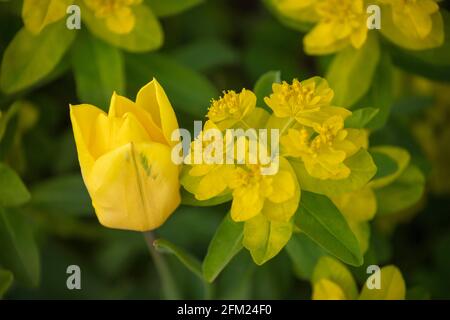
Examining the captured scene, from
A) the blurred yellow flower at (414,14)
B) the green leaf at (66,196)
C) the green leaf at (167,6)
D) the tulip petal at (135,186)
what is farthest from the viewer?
the green leaf at (66,196)

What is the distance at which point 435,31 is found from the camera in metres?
0.81

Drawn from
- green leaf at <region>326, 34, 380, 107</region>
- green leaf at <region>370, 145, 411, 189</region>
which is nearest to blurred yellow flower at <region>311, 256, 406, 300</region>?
green leaf at <region>370, 145, 411, 189</region>

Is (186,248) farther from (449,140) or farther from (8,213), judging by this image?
(449,140)

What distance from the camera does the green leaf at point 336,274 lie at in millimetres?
806

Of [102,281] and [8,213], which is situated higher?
[8,213]

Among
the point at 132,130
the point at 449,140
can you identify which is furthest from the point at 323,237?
the point at 449,140

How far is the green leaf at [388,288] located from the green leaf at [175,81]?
310 millimetres

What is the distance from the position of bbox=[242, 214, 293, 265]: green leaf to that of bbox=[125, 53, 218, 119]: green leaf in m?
0.26

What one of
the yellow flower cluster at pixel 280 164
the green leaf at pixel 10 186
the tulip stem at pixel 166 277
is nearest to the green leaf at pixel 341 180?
the yellow flower cluster at pixel 280 164

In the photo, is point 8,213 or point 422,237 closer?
point 8,213

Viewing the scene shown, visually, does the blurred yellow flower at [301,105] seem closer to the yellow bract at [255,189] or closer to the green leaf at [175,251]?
the yellow bract at [255,189]

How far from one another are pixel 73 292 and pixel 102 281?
0.07 m

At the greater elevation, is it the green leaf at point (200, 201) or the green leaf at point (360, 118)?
the green leaf at point (360, 118)
